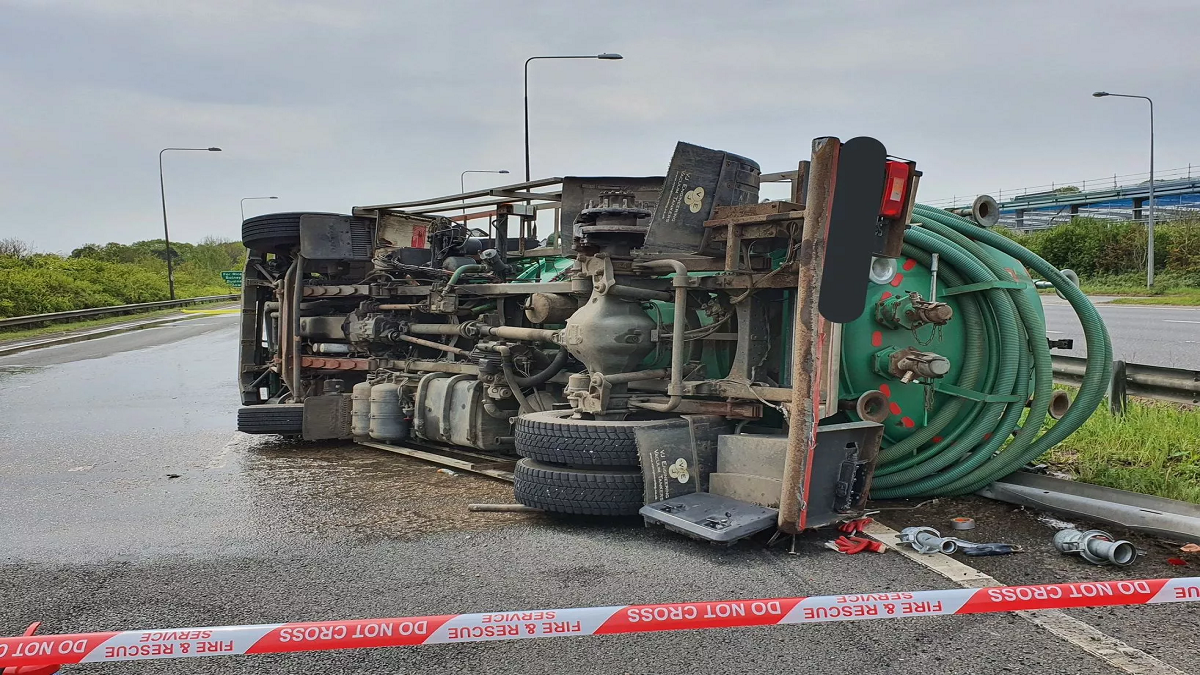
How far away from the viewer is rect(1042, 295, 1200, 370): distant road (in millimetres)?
11234

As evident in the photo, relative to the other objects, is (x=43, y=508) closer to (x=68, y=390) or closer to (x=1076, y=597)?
(x=1076, y=597)

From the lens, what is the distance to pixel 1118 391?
6824 millimetres

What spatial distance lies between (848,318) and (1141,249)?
3466 centimetres

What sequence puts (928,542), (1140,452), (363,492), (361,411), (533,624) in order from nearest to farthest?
(533,624)
(928,542)
(1140,452)
(363,492)
(361,411)

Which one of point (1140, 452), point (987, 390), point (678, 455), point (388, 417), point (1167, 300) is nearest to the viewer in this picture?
point (678, 455)

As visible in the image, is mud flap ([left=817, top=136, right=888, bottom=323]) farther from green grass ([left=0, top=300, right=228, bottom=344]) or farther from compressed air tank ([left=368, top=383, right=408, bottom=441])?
green grass ([left=0, top=300, right=228, bottom=344])

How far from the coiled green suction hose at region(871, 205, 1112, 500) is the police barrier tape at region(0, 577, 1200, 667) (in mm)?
2490

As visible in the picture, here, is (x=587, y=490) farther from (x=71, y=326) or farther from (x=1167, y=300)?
(x=71, y=326)

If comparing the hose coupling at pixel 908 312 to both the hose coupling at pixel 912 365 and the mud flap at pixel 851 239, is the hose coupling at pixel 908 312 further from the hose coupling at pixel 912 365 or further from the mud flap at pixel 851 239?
the mud flap at pixel 851 239

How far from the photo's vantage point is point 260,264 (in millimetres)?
9938

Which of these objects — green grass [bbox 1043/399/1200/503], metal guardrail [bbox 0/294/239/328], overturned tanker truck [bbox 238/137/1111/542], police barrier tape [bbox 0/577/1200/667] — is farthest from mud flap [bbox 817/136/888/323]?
metal guardrail [bbox 0/294/239/328]

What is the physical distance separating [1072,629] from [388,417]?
583cm

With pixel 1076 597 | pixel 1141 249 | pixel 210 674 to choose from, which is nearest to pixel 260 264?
pixel 210 674

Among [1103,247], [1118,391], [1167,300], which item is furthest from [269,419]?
[1103,247]
